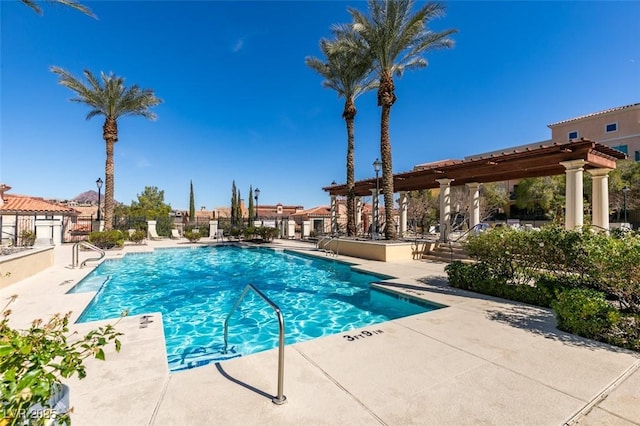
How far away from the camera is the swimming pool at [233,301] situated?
237 inches

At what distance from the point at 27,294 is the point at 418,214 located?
33605 mm

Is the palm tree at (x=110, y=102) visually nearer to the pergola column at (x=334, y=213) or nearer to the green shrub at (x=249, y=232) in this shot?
the green shrub at (x=249, y=232)

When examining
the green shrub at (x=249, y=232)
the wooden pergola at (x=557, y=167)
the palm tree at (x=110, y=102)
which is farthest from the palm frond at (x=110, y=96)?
the wooden pergola at (x=557, y=167)

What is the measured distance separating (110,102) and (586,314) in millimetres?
25363

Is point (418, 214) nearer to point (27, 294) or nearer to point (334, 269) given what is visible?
point (334, 269)

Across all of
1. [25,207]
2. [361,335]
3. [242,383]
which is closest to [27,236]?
[25,207]

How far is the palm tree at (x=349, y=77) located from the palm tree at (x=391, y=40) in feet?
7.11

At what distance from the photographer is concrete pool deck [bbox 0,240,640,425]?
108 inches

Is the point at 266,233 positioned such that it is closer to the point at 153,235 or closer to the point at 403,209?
the point at 153,235

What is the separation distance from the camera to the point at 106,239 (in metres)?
17.5

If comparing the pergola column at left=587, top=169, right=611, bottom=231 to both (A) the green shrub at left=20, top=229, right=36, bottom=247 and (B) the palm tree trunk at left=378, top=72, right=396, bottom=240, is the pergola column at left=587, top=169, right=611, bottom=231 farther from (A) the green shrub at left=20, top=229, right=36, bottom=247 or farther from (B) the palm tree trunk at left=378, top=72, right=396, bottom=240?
(A) the green shrub at left=20, top=229, right=36, bottom=247

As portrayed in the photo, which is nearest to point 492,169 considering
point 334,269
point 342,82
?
point 334,269

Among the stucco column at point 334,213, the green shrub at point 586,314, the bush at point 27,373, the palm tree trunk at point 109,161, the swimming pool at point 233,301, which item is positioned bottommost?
the swimming pool at point 233,301

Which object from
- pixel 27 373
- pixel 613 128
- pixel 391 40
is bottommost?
pixel 27 373
